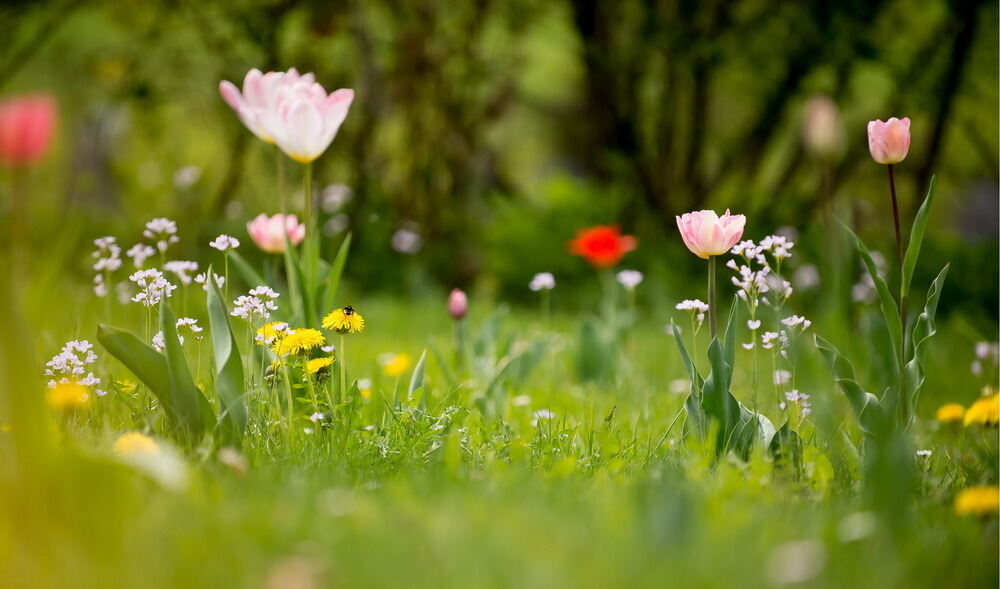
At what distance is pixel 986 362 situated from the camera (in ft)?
9.82

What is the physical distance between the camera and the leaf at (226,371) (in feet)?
4.82

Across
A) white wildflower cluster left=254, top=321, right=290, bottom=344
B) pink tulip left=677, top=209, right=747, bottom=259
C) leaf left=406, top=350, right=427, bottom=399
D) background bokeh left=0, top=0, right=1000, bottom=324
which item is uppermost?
background bokeh left=0, top=0, right=1000, bottom=324

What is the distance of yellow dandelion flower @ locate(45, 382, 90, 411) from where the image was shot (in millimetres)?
1521

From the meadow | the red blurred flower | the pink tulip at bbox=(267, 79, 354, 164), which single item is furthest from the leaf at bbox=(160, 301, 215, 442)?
the red blurred flower

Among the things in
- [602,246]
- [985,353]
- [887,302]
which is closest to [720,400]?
[887,302]

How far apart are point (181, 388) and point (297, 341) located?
0.22 metres

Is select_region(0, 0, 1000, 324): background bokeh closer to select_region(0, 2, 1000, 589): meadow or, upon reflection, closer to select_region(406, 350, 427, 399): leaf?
select_region(0, 2, 1000, 589): meadow

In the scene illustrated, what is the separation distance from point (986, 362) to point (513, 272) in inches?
108

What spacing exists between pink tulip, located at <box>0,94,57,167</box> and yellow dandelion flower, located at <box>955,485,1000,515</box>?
4.49ft

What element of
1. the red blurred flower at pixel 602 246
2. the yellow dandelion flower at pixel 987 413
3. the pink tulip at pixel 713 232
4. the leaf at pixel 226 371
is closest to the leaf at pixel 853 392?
the pink tulip at pixel 713 232

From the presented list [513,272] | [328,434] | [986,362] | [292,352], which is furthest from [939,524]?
[513,272]

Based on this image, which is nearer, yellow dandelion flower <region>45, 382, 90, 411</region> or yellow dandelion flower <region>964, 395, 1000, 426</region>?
yellow dandelion flower <region>45, 382, 90, 411</region>

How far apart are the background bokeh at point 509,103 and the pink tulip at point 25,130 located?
3586 millimetres

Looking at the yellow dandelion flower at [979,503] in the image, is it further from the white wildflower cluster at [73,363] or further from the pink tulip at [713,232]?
the white wildflower cluster at [73,363]
